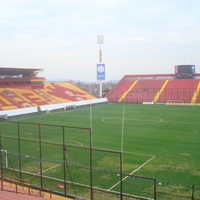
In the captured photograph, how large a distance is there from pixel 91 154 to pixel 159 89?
50.0 metres

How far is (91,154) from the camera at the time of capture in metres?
12.0

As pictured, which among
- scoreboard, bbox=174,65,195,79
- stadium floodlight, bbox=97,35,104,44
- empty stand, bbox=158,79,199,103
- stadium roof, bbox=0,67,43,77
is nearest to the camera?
stadium roof, bbox=0,67,43,77

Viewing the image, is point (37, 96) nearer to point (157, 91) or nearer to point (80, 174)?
point (157, 91)

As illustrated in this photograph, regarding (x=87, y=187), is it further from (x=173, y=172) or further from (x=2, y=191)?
(x=173, y=172)

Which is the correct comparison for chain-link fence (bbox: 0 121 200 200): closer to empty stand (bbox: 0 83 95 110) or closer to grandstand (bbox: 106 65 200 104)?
empty stand (bbox: 0 83 95 110)

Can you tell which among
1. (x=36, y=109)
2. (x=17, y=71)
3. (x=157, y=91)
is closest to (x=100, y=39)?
(x=157, y=91)

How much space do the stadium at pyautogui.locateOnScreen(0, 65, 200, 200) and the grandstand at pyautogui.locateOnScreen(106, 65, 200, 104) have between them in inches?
189

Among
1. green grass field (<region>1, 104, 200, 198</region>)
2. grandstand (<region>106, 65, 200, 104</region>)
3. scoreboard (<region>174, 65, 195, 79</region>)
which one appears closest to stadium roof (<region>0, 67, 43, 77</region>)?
grandstand (<region>106, 65, 200, 104</region>)

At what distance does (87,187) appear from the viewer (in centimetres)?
1384

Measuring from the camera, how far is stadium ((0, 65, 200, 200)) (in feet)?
44.2

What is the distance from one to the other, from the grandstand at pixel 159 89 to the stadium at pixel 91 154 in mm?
4796

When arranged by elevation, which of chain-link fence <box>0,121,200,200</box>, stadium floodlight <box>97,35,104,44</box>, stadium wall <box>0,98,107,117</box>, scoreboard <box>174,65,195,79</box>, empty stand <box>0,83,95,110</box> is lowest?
chain-link fence <box>0,121,200,200</box>

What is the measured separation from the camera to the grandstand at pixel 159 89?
185 feet

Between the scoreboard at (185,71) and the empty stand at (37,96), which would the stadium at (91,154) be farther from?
the scoreboard at (185,71)
